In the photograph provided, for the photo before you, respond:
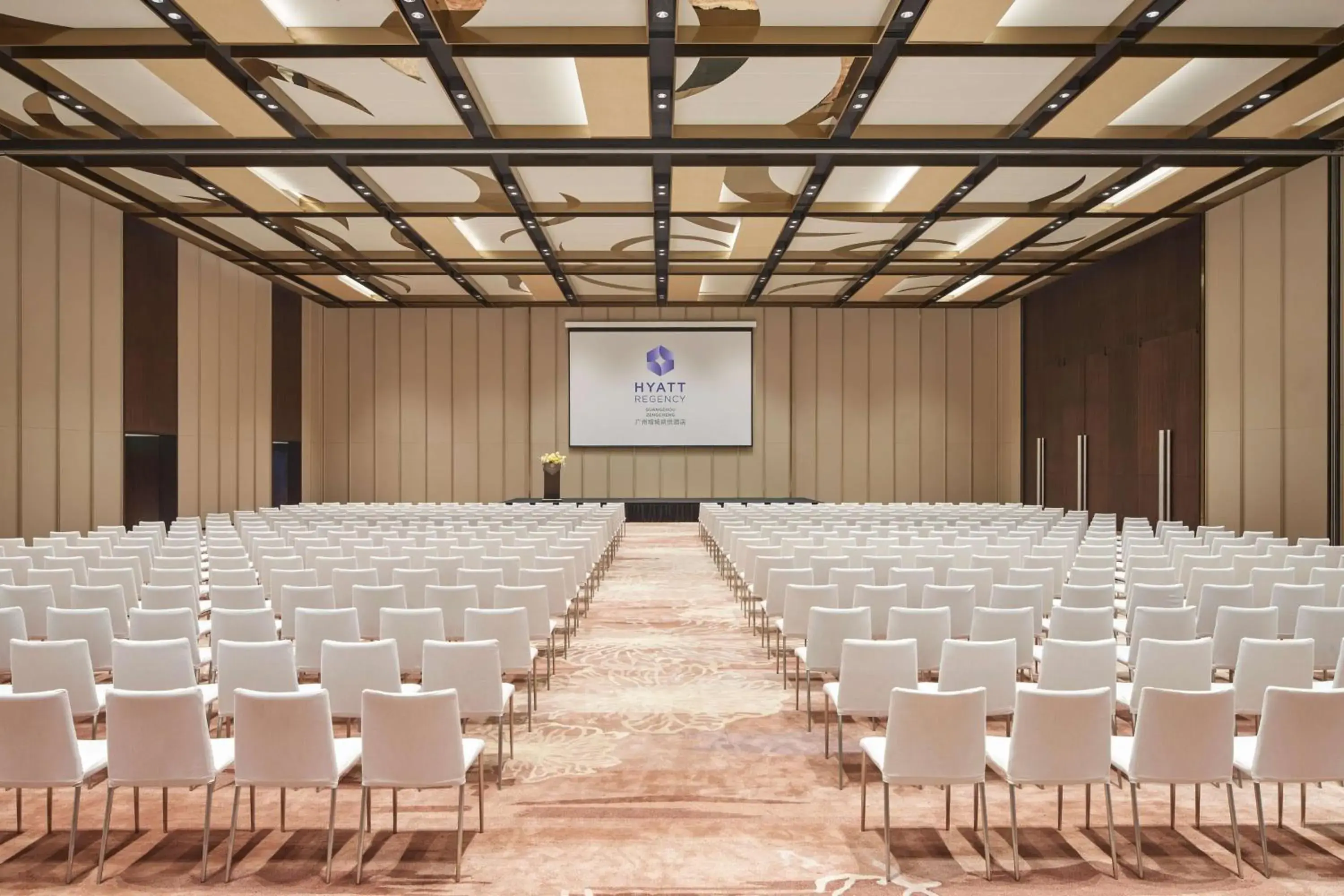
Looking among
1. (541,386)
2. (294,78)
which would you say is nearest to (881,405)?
(541,386)

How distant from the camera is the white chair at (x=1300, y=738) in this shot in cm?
381

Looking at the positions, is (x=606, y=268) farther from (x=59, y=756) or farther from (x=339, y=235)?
(x=59, y=756)

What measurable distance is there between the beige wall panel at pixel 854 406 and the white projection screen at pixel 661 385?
8.40 ft

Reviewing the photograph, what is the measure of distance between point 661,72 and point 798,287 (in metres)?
13.4

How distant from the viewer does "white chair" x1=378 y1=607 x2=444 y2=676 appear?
584cm

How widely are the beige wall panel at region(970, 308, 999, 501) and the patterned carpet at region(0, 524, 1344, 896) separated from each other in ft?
68.1

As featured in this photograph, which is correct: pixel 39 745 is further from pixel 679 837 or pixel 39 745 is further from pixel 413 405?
pixel 413 405

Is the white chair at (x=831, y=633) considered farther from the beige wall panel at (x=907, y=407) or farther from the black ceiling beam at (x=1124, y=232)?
the beige wall panel at (x=907, y=407)

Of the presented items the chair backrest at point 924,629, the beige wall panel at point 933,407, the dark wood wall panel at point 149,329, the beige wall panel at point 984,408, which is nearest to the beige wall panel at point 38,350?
the dark wood wall panel at point 149,329

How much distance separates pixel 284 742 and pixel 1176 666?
4170mm

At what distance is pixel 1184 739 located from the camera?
3811 mm

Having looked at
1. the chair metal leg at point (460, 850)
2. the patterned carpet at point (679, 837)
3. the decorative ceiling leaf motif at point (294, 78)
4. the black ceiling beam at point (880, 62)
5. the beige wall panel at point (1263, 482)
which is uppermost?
the decorative ceiling leaf motif at point (294, 78)

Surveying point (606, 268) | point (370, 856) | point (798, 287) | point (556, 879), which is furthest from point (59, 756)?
point (798, 287)

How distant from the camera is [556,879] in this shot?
145 inches
